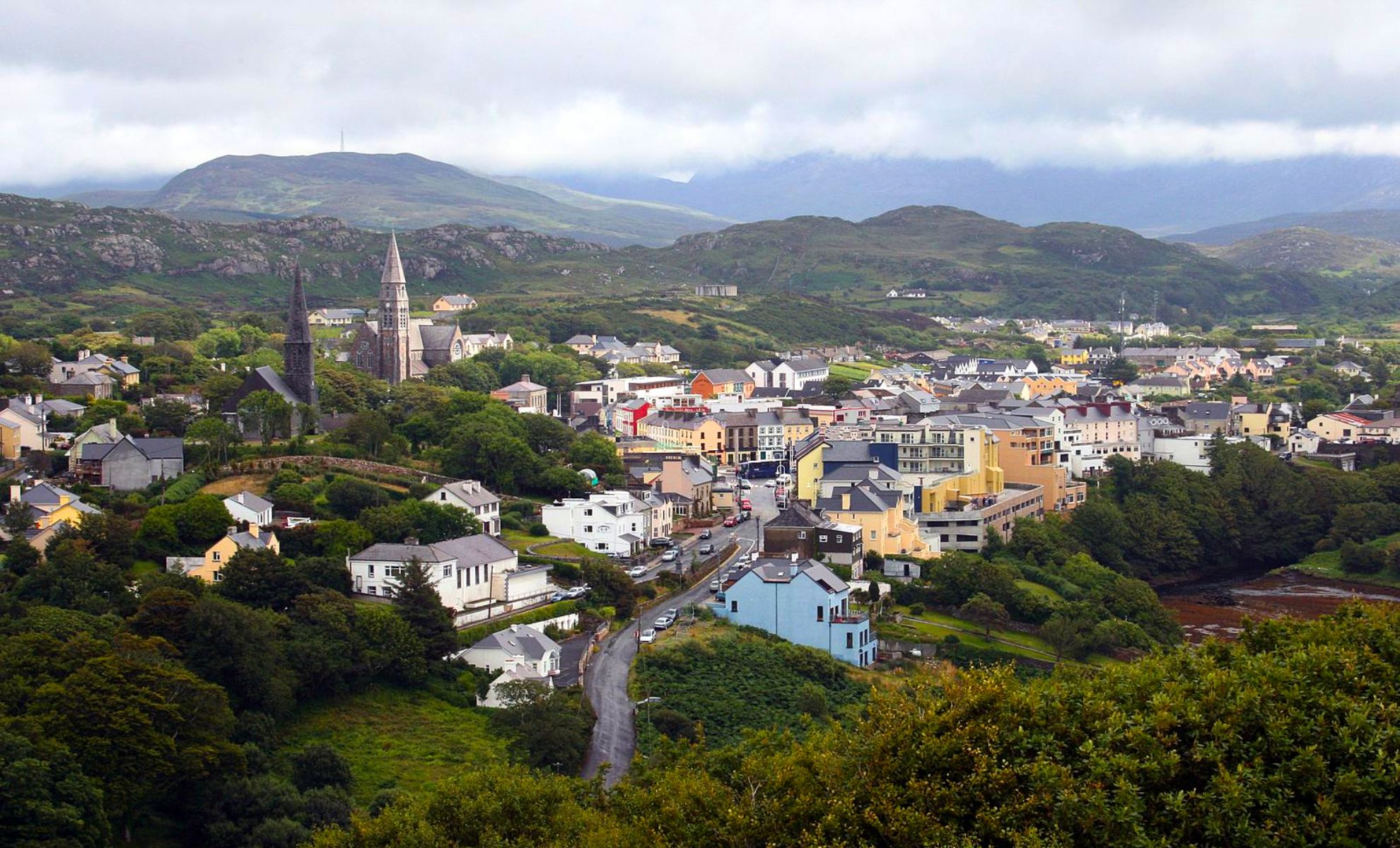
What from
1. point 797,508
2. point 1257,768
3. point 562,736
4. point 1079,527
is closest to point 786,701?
point 562,736

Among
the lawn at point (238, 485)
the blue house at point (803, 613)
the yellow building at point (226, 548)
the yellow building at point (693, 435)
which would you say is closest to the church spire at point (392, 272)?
the yellow building at point (693, 435)

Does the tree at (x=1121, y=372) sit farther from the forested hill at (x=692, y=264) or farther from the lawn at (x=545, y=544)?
the lawn at (x=545, y=544)

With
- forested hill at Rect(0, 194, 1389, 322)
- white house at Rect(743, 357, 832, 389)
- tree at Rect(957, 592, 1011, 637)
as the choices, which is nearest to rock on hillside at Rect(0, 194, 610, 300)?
forested hill at Rect(0, 194, 1389, 322)

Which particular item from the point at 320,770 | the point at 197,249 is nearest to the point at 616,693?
the point at 320,770

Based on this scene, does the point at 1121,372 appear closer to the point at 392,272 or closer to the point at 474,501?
the point at 392,272

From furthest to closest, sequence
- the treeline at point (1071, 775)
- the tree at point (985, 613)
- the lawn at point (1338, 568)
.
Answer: the lawn at point (1338, 568)
the tree at point (985, 613)
the treeline at point (1071, 775)

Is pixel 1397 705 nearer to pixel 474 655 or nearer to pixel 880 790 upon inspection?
pixel 880 790

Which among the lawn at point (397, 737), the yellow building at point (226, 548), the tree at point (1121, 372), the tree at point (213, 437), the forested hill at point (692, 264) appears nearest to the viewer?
the lawn at point (397, 737)

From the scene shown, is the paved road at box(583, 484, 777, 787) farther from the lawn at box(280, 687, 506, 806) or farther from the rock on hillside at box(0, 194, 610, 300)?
the rock on hillside at box(0, 194, 610, 300)

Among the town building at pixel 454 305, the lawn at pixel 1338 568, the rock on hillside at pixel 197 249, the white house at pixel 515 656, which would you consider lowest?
the lawn at pixel 1338 568
